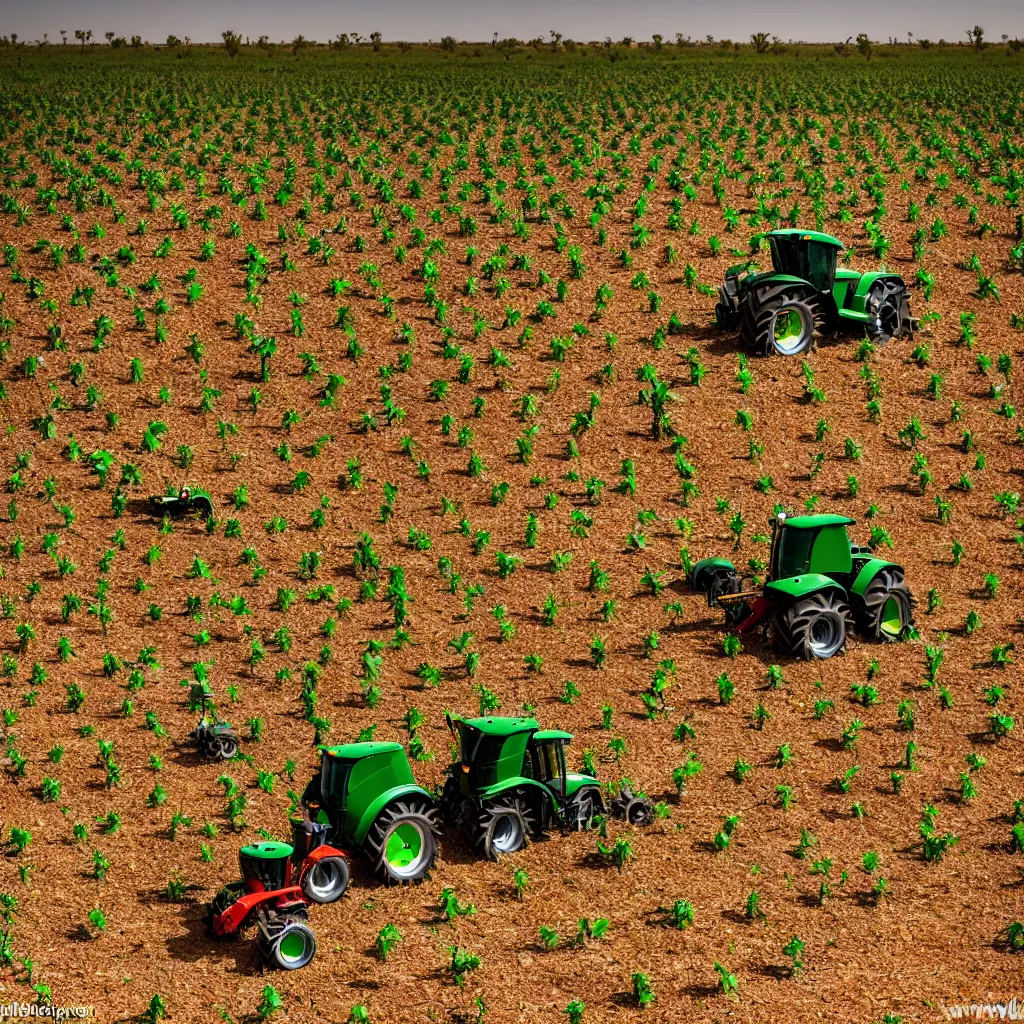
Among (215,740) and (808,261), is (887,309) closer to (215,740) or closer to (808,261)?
(808,261)

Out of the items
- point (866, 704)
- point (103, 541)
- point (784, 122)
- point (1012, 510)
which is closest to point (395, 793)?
point (866, 704)

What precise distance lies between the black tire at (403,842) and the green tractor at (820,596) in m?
6.47

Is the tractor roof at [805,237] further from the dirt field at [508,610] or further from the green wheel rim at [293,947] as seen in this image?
the green wheel rim at [293,947]

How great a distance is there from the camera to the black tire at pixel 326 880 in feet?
42.7

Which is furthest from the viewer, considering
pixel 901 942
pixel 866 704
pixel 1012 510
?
pixel 1012 510

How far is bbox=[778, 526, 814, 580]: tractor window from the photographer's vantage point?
18.6 meters

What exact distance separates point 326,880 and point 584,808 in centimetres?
309

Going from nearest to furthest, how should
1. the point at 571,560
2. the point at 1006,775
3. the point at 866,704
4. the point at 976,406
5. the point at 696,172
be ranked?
the point at 1006,775 → the point at 866,704 → the point at 571,560 → the point at 976,406 → the point at 696,172

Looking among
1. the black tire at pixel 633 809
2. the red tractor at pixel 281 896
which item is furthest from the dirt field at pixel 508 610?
the black tire at pixel 633 809

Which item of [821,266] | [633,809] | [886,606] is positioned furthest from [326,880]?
[821,266]

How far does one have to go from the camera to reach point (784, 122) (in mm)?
43469

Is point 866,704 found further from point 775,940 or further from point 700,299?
point 700,299

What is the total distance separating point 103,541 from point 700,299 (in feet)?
45.0

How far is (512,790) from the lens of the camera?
47.0ft
